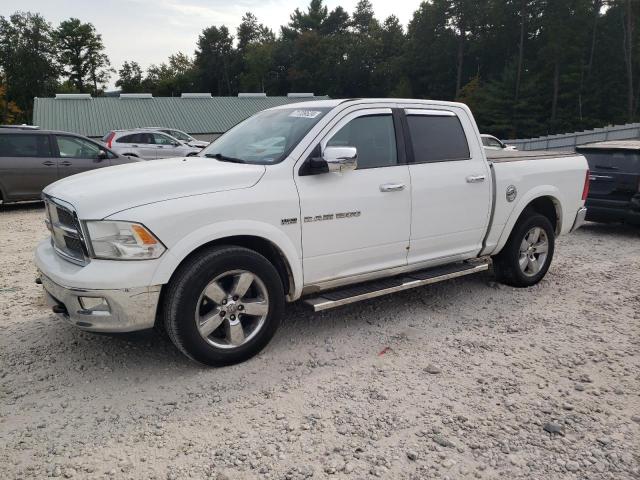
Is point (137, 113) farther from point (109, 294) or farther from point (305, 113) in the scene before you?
point (109, 294)

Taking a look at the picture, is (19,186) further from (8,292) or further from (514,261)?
(514,261)

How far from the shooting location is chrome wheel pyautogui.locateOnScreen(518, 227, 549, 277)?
5.64 m

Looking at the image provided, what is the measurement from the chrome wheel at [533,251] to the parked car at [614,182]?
342 centimetres

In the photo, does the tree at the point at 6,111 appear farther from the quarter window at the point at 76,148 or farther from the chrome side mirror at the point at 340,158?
the chrome side mirror at the point at 340,158

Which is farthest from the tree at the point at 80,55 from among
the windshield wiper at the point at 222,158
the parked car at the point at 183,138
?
the windshield wiper at the point at 222,158

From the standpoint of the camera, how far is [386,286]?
444cm

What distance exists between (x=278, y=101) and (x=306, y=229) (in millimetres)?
42744

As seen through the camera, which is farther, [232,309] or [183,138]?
[183,138]

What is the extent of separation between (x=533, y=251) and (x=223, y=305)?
12.2 feet

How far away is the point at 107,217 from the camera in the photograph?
327 centimetres

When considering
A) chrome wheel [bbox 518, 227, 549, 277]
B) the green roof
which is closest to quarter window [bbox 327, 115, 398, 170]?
chrome wheel [bbox 518, 227, 549, 277]

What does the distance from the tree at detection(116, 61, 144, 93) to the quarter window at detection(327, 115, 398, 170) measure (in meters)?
98.9

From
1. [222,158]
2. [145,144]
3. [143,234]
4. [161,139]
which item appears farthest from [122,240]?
[161,139]

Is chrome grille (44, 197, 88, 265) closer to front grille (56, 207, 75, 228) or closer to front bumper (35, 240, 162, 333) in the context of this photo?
front grille (56, 207, 75, 228)
